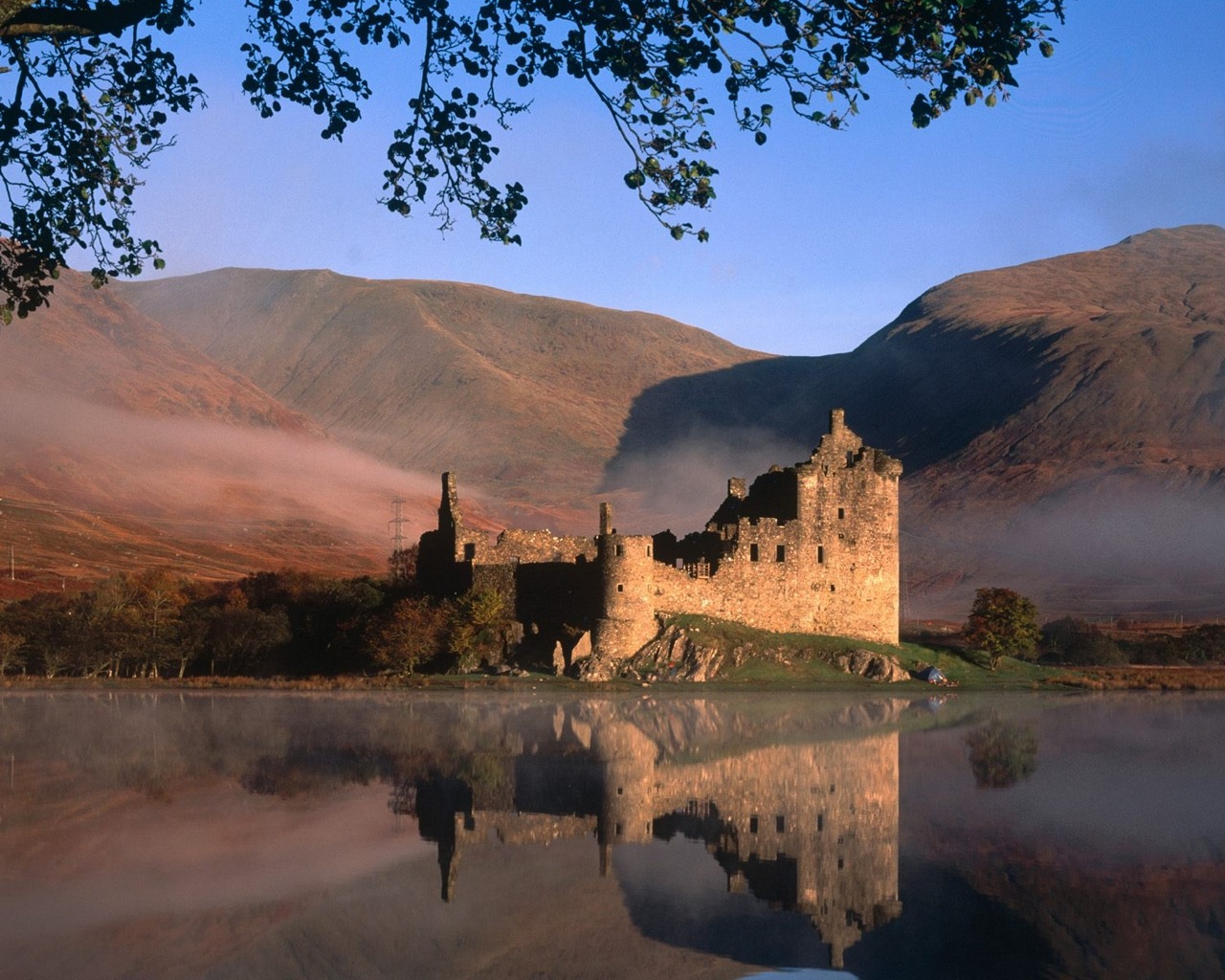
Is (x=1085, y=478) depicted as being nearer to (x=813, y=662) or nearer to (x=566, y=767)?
(x=813, y=662)

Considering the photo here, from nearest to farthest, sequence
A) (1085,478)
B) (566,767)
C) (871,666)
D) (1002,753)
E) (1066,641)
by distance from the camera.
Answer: (566,767) < (1002,753) < (871,666) < (1066,641) < (1085,478)

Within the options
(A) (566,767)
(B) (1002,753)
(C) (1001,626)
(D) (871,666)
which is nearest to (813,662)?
(D) (871,666)

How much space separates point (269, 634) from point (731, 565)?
16.4 metres

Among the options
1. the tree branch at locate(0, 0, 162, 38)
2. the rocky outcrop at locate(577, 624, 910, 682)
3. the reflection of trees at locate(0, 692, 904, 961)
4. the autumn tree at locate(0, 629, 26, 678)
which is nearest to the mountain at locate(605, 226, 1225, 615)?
the rocky outcrop at locate(577, 624, 910, 682)

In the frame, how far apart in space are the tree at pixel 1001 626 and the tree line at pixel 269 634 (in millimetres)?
18886

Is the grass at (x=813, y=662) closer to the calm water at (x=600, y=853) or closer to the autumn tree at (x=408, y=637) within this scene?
the autumn tree at (x=408, y=637)

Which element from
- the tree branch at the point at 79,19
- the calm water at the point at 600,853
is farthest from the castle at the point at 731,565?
the tree branch at the point at 79,19

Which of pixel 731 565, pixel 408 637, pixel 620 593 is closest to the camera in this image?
pixel 408 637

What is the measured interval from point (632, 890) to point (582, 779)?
8963 mm

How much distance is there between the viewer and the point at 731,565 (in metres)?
52.7

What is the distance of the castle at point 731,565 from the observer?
48906mm

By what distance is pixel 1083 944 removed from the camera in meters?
14.1

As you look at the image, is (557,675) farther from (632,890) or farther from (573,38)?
(573,38)

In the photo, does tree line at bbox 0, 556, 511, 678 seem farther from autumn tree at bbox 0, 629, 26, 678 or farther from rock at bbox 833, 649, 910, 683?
rock at bbox 833, 649, 910, 683
